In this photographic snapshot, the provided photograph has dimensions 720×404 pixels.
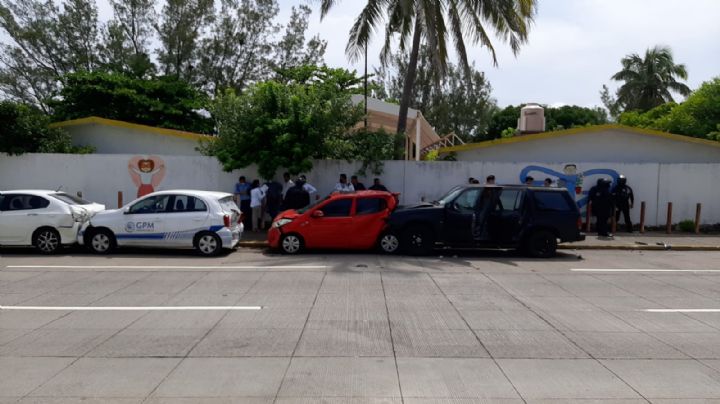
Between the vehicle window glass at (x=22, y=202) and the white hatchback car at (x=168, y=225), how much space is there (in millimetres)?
1182

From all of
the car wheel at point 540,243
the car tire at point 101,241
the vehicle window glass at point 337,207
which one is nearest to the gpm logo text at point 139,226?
the car tire at point 101,241

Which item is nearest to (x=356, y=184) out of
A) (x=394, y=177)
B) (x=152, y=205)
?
(x=394, y=177)

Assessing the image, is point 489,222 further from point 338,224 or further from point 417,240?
point 338,224

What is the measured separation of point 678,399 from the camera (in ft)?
16.3

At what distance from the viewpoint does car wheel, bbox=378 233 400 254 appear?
13.3 metres

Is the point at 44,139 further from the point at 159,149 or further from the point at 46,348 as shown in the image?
the point at 46,348

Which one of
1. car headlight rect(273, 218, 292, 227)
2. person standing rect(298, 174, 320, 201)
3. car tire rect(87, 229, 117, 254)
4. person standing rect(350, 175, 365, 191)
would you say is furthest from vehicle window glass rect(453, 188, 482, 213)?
car tire rect(87, 229, 117, 254)

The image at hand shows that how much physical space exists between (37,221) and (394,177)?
9.64 metres

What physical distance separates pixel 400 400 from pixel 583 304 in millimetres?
4739

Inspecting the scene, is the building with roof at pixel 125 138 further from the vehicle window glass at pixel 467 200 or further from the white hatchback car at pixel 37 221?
the vehicle window glass at pixel 467 200

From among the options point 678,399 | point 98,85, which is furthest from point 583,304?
point 98,85

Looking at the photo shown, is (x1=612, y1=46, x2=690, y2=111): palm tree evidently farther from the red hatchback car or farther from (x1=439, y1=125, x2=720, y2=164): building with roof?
the red hatchback car

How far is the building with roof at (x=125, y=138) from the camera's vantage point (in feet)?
67.5

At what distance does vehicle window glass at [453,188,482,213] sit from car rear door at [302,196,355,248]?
94.8 inches
